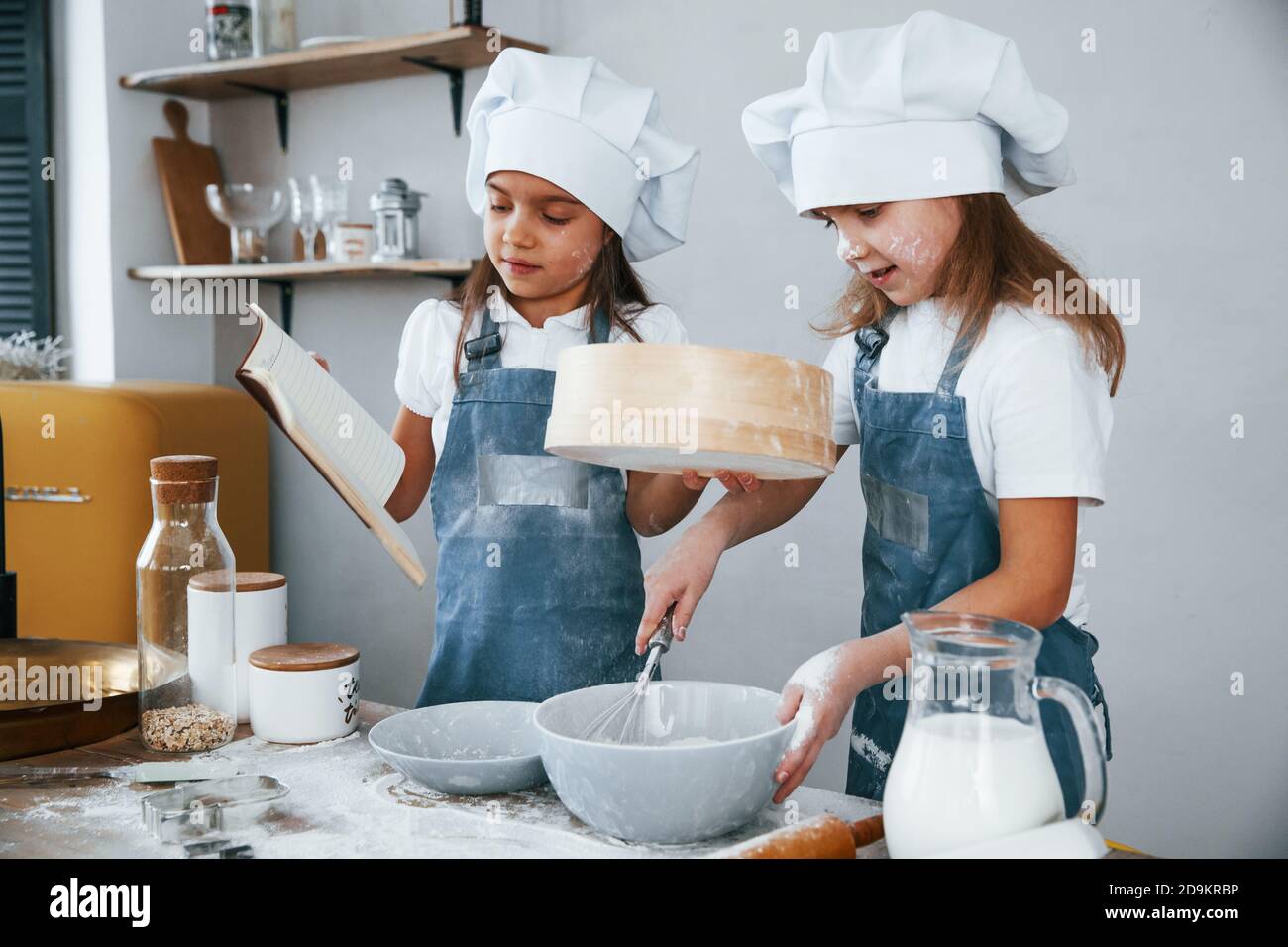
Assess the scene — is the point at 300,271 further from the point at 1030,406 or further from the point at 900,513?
the point at 1030,406

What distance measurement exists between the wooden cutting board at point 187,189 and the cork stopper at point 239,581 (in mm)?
2212

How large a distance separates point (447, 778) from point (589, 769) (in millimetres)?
187

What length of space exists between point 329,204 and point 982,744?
261cm

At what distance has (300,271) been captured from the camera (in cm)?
303

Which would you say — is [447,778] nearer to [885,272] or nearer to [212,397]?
[885,272]

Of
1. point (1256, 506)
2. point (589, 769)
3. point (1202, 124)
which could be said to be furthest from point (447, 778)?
point (1202, 124)

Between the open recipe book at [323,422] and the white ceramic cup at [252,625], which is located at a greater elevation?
the open recipe book at [323,422]

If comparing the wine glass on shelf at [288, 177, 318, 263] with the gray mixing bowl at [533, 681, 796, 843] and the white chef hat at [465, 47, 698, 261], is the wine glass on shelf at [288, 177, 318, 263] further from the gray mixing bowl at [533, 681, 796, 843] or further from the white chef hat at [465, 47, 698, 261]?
the gray mixing bowl at [533, 681, 796, 843]

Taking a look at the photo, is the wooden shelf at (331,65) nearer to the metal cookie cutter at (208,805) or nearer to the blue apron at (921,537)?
the blue apron at (921,537)

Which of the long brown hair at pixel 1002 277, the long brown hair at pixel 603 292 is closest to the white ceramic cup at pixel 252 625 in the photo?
the long brown hair at pixel 603 292

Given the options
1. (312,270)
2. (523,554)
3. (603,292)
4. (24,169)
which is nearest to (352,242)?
(312,270)

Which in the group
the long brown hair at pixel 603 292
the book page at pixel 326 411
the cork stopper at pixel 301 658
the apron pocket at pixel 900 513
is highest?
the long brown hair at pixel 603 292

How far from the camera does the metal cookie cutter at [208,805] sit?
40.1 inches

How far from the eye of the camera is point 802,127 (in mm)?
1402
